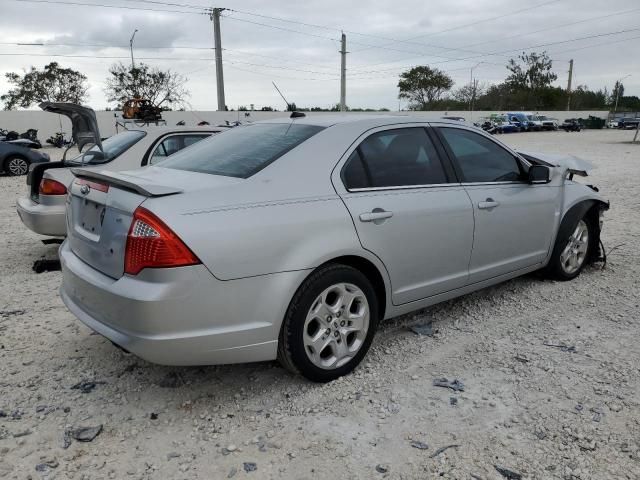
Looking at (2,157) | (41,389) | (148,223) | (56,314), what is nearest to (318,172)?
(148,223)

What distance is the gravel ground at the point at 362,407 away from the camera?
2467mm

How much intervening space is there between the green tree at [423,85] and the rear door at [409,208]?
7239 centimetres

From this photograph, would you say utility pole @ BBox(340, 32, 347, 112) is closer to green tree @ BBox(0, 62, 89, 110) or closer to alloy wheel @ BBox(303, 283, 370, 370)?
green tree @ BBox(0, 62, 89, 110)

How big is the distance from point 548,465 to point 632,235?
5.46 metres

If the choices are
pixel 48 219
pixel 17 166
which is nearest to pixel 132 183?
pixel 48 219

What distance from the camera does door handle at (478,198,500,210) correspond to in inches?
151

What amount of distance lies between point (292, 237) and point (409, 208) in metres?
0.94

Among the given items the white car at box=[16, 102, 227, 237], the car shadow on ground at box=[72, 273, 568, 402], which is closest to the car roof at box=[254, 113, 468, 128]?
the car shadow on ground at box=[72, 273, 568, 402]

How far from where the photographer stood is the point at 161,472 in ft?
7.92

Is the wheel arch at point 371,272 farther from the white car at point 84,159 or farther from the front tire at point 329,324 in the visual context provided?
the white car at point 84,159

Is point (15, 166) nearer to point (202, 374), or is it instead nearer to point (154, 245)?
point (202, 374)

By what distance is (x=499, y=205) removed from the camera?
399 centimetres

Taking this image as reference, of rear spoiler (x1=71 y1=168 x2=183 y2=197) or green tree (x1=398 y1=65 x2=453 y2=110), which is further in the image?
green tree (x1=398 y1=65 x2=453 y2=110)

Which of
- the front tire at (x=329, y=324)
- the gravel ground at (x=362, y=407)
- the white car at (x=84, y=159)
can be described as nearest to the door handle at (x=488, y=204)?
the gravel ground at (x=362, y=407)
